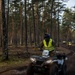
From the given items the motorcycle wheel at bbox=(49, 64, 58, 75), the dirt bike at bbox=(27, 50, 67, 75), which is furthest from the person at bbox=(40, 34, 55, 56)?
the motorcycle wheel at bbox=(49, 64, 58, 75)

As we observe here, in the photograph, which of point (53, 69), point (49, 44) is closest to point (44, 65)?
point (53, 69)

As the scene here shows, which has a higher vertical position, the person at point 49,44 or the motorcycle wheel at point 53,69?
the person at point 49,44

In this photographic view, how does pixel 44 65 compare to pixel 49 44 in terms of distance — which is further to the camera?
pixel 49 44

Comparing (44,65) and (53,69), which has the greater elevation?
(44,65)

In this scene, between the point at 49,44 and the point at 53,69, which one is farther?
the point at 49,44

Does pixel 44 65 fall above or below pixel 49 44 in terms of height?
below

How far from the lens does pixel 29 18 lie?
67875 mm

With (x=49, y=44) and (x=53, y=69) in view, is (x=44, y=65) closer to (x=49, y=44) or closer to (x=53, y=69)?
(x=53, y=69)

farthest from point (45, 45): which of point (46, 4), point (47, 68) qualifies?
point (46, 4)

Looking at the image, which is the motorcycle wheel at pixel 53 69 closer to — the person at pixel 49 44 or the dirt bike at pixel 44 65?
the dirt bike at pixel 44 65

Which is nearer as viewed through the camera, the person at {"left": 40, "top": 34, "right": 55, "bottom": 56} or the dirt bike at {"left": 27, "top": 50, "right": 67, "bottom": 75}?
the dirt bike at {"left": 27, "top": 50, "right": 67, "bottom": 75}

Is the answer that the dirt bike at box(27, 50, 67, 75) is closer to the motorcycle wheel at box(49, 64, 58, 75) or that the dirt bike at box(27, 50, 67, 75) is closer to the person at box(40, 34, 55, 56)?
the motorcycle wheel at box(49, 64, 58, 75)

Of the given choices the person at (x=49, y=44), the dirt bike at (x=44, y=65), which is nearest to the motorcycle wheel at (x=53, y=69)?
the dirt bike at (x=44, y=65)

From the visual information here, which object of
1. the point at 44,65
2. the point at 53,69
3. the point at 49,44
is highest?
the point at 49,44
